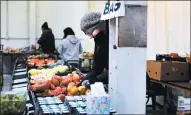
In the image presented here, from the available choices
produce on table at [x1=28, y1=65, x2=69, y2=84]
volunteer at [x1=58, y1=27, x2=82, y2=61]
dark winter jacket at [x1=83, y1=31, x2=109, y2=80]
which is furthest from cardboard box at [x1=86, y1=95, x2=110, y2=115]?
volunteer at [x1=58, y1=27, x2=82, y2=61]

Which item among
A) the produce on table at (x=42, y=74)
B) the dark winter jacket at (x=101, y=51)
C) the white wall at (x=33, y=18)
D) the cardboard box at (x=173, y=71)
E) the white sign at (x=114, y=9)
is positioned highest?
the white wall at (x=33, y=18)

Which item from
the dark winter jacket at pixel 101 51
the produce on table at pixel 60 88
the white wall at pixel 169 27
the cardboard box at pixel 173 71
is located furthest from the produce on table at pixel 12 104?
the white wall at pixel 169 27

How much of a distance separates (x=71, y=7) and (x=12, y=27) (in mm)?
Result: 1792

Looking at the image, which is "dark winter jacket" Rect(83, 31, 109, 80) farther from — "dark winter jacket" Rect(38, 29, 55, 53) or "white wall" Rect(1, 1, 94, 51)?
"white wall" Rect(1, 1, 94, 51)

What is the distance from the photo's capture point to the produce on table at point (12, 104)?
1934mm

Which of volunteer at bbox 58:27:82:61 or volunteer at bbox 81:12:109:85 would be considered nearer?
volunteer at bbox 81:12:109:85

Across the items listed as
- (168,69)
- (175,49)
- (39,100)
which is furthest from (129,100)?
(175,49)

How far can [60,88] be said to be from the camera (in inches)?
107

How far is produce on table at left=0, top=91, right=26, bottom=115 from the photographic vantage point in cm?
193

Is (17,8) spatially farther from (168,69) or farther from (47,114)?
(47,114)

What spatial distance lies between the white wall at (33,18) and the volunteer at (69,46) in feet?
8.95

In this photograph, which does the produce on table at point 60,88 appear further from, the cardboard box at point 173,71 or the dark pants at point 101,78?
the cardboard box at point 173,71

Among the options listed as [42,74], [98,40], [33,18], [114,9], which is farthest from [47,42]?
[114,9]

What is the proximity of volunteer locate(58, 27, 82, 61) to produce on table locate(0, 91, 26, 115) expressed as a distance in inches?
163
